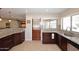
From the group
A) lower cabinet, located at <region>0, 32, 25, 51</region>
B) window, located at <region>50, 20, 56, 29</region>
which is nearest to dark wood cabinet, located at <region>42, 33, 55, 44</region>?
window, located at <region>50, 20, 56, 29</region>

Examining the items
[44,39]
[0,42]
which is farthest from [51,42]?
[0,42]

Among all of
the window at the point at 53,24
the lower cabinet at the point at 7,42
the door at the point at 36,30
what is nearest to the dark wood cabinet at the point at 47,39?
the window at the point at 53,24

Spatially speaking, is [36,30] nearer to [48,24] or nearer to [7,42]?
[48,24]

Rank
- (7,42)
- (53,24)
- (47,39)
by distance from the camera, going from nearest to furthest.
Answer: (7,42) → (47,39) → (53,24)

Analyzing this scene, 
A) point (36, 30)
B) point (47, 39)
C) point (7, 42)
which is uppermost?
point (36, 30)

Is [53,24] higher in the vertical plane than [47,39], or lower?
higher

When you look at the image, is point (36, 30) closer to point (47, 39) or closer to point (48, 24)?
point (48, 24)

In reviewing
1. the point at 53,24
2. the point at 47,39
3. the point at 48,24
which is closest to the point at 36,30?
the point at 48,24

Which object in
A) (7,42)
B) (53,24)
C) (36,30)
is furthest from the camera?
(36,30)

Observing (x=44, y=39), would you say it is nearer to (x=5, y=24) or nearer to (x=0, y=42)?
(x=0, y=42)

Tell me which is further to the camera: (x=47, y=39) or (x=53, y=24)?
(x=53, y=24)

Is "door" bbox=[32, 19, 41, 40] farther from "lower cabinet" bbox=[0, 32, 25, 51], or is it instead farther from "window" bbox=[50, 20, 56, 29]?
"lower cabinet" bbox=[0, 32, 25, 51]

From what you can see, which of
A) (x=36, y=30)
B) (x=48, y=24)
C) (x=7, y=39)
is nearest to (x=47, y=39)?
(x=48, y=24)
